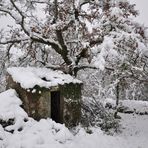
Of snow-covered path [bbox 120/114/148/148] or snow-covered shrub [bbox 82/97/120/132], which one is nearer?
snow-covered path [bbox 120/114/148/148]

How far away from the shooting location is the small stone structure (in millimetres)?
11203

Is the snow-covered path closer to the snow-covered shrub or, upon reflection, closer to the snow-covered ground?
the snow-covered ground

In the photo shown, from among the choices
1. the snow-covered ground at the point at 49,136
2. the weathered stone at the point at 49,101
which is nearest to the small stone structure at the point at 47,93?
the weathered stone at the point at 49,101

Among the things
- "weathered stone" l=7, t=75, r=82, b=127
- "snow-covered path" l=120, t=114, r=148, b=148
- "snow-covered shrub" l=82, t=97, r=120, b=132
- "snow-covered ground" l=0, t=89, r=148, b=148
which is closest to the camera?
"snow-covered ground" l=0, t=89, r=148, b=148

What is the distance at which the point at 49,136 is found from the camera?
9.66m

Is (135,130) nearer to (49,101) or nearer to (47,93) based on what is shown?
(49,101)

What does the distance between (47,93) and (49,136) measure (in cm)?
226

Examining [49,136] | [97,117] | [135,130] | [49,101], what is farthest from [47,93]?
[135,130]

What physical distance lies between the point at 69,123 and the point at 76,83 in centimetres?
165

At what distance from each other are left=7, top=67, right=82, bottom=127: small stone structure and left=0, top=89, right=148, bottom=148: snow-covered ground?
46cm

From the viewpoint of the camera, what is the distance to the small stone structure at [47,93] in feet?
36.8

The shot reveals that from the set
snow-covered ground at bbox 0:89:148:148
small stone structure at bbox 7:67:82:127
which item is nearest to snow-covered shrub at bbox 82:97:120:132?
small stone structure at bbox 7:67:82:127

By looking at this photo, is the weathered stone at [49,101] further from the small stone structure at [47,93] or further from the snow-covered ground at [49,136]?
the snow-covered ground at [49,136]

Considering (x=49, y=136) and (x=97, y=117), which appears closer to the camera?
(x=49, y=136)
